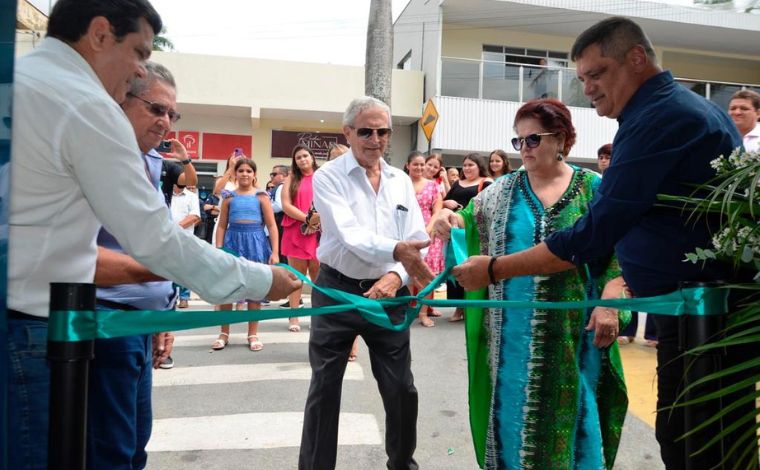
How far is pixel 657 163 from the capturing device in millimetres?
2078

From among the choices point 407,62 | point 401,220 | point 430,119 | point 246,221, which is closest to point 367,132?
point 401,220

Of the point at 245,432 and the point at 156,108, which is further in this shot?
the point at 245,432

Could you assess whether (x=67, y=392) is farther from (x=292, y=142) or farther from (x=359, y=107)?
(x=292, y=142)

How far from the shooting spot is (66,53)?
5.12ft

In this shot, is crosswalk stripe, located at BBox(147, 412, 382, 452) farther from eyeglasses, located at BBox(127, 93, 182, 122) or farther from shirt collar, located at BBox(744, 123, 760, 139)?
shirt collar, located at BBox(744, 123, 760, 139)

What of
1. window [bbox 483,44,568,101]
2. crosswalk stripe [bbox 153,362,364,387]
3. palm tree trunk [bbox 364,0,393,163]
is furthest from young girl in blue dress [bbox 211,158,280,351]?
window [bbox 483,44,568,101]

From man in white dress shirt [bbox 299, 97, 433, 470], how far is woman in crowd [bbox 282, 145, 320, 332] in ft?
12.2

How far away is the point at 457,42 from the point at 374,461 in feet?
55.1

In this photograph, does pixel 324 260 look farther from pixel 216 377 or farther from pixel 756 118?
pixel 756 118

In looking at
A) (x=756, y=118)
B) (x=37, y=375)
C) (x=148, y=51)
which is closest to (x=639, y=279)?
(x=148, y=51)

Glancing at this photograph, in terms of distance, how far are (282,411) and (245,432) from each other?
46 centimetres

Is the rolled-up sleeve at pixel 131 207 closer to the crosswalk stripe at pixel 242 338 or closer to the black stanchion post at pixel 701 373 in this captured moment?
the black stanchion post at pixel 701 373

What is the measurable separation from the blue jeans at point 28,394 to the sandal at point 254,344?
472 cm

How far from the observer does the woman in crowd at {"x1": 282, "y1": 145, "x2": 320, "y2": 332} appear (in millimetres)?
6969
